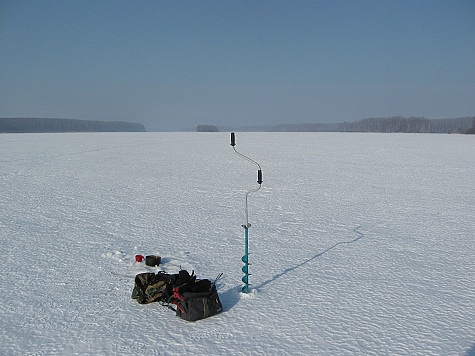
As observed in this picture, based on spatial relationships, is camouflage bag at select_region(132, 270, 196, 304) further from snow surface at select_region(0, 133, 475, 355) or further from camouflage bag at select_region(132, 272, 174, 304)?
snow surface at select_region(0, 133, 475, 355)

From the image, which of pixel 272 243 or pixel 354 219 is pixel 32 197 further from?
pixel 354 219

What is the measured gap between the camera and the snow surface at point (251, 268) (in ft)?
10.1

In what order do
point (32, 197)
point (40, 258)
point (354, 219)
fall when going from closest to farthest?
point (40, 258)
point (354, 219)
point (32, 197)

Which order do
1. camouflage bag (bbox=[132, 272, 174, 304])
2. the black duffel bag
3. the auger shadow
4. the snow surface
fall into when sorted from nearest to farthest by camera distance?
the snow surface
the black duffel bag
camouflage bag (bbox=[132, 272, 174, 304])
the auger shadow

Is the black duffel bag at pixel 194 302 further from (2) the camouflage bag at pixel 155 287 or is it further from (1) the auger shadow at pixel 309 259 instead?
(1) the auger shadow at pixel 309 259

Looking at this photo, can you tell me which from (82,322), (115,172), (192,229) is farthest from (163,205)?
(115,172)

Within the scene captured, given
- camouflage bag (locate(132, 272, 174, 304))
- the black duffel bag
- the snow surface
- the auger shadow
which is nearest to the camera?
the snow surface

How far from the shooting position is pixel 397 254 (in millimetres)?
5074

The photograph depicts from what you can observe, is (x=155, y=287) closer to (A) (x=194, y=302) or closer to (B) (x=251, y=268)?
(A) (x=194, y=302)

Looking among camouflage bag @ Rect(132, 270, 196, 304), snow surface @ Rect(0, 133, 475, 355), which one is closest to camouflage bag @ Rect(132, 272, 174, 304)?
camouflage bag @ Rect(132, 270, 196, 304)

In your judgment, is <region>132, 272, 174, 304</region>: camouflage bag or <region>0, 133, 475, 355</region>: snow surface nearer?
<region>0, 133, 475, 355</region>: snow surface

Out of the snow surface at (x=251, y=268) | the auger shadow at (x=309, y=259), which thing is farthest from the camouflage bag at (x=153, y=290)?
the auger shadow at (x=309, y=259)

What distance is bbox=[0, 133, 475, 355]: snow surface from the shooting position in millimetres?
3068

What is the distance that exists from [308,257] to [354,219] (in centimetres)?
239
